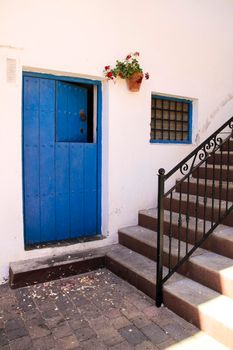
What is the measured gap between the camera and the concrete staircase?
2510mm

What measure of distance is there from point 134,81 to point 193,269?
2503 mm

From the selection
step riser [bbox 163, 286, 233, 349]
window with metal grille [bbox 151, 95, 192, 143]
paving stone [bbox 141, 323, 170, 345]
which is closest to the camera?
step riser [bbox 163, 286, 233, 349]

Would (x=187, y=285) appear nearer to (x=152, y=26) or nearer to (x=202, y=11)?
(x=152, y=26)

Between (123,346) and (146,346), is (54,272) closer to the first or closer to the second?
(123,346)

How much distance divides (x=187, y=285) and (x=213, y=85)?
3503 millimetres

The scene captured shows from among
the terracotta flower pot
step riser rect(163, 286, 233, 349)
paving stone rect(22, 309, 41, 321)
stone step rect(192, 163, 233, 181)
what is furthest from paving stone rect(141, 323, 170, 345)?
the terracotta flower pot

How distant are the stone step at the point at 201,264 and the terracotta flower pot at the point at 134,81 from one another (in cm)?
201

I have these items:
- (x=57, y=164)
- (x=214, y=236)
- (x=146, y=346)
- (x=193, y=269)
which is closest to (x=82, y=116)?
(x=57, y=164)

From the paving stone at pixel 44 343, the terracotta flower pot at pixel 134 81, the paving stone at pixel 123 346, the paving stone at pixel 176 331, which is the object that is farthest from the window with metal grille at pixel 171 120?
the paving stone at pixel 44 343

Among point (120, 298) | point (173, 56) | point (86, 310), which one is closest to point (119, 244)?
point (120, 298)

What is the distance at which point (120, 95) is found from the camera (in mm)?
4102

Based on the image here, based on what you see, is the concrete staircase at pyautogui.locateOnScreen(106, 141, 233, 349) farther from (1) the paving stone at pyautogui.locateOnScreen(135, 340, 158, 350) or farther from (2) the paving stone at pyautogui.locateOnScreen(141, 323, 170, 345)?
(1) the paving stone at pyautogui.locateOnScreen(135, 340, 158, 350)

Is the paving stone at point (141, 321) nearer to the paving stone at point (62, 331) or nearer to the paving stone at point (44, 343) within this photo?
the paving stone at point (62, 331)

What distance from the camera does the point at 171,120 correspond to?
15.9ft
